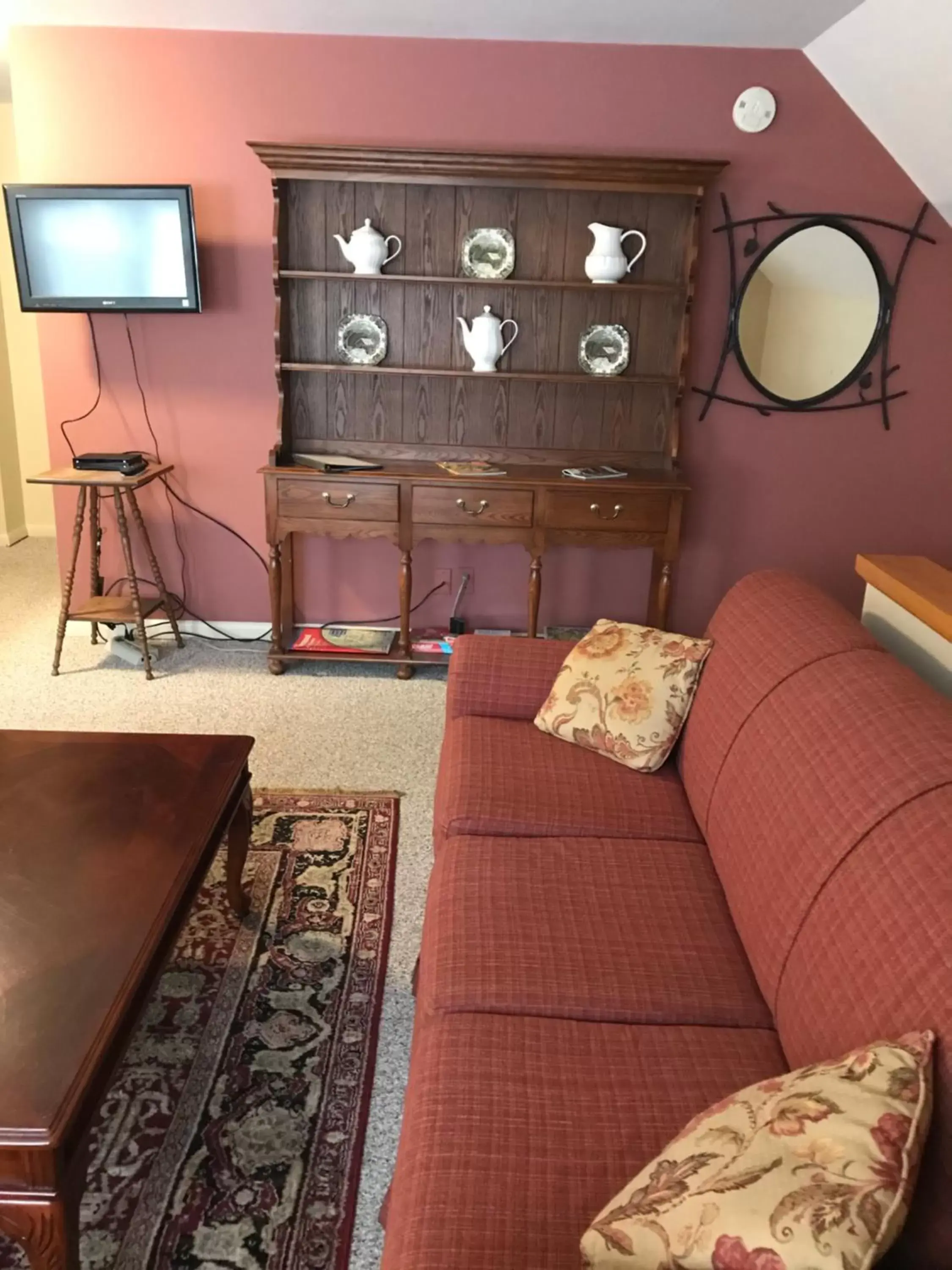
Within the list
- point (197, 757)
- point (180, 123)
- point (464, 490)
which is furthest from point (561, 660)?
point (180, 123)

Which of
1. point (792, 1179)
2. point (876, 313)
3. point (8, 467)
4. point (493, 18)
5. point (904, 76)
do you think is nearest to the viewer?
point (792, 1179)

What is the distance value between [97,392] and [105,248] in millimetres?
558

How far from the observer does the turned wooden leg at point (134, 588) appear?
3443mm

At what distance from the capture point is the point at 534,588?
3.46 m

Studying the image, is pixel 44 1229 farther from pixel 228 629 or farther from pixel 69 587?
pixel 228 629

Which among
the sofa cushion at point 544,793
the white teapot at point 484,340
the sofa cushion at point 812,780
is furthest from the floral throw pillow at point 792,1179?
the white teapot at point 484,340

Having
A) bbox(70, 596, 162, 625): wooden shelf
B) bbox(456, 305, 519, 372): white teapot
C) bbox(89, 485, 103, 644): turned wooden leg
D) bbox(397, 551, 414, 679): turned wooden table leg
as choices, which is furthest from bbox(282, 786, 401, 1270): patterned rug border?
bbox(456, 305, 519, 372): white teapot

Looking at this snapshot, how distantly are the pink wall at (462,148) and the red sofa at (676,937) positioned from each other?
1.81 m

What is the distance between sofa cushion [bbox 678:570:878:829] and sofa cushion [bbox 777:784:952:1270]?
529mm

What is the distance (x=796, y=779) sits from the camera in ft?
4.94

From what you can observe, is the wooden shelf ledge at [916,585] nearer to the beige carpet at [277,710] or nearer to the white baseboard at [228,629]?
the beige carpet at [277,710]

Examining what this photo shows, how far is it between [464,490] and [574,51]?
1517mm

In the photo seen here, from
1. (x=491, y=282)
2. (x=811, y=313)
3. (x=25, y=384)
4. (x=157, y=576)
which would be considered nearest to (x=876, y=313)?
(x=811, y=313)

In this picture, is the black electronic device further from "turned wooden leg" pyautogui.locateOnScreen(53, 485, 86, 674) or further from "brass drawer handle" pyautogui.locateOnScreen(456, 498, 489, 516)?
"brass drawer handle" pyautogui.locateOnScreen(456, 498, 489, 516)
